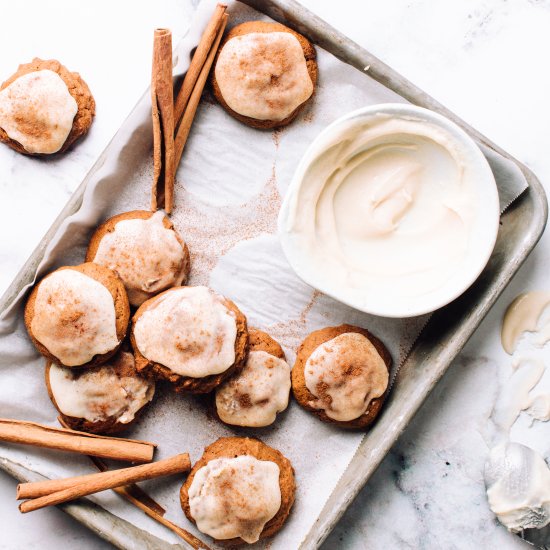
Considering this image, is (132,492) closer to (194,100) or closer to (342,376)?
(342,376)

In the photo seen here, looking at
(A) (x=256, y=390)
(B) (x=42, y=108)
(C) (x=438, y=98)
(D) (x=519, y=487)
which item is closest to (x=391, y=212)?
(C) (x=438, y=98)

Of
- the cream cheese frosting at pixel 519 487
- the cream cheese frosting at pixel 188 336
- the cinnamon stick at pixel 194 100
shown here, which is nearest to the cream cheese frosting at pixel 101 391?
the cream cheese frosting at pixel 188 336

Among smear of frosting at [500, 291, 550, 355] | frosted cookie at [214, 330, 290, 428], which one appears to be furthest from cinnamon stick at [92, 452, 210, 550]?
smear of frosting at [500, 291, 550, 355]

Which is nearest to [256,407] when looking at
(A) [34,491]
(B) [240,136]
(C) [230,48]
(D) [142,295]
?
(D) [142,295]

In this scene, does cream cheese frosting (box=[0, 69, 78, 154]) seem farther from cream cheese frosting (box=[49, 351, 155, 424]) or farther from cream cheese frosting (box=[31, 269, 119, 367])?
cream cheese frosting (box=[49, 351, 155, 424])

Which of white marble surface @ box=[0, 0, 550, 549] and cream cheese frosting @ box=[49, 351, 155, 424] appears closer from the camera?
cream cheese frosting @ box=[49, 351, 155, 424]

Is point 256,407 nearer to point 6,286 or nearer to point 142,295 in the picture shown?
point 142,295

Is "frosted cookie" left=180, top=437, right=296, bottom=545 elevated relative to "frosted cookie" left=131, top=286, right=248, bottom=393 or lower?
lower
